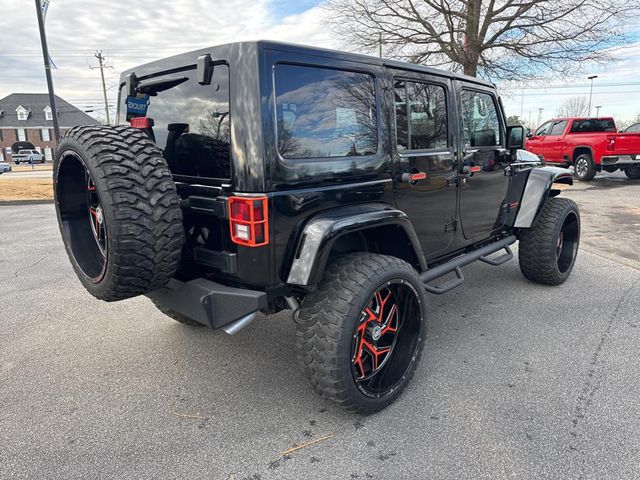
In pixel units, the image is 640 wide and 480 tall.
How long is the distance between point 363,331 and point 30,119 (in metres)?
66.8

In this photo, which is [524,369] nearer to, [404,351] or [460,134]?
[404,351]

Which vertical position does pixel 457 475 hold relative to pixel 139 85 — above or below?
below

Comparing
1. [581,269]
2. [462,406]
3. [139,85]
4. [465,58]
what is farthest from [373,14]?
[462,406]

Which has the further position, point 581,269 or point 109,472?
point 581,269

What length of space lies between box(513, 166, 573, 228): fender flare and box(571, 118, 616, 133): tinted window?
11.2 meters

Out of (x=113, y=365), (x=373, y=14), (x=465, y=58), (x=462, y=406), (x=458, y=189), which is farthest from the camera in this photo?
(x=373, y=14)

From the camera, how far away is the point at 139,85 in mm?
2883

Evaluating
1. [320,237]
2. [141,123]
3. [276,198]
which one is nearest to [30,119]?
[141,123]

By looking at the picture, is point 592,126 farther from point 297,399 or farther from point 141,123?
point 141,123

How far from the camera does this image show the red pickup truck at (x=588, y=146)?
1268 centimetres

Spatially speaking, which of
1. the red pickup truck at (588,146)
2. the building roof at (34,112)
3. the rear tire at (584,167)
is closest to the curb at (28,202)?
the red pickup truck at (588,146)

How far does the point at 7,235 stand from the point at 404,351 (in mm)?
7164

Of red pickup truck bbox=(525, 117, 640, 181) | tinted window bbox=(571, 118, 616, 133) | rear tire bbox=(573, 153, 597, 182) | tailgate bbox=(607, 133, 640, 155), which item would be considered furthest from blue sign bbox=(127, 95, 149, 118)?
tinted window bbox=(571, 118, 616, 133)

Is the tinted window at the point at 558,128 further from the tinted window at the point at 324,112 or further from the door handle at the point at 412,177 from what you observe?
the tinted window at the point at 324,112
